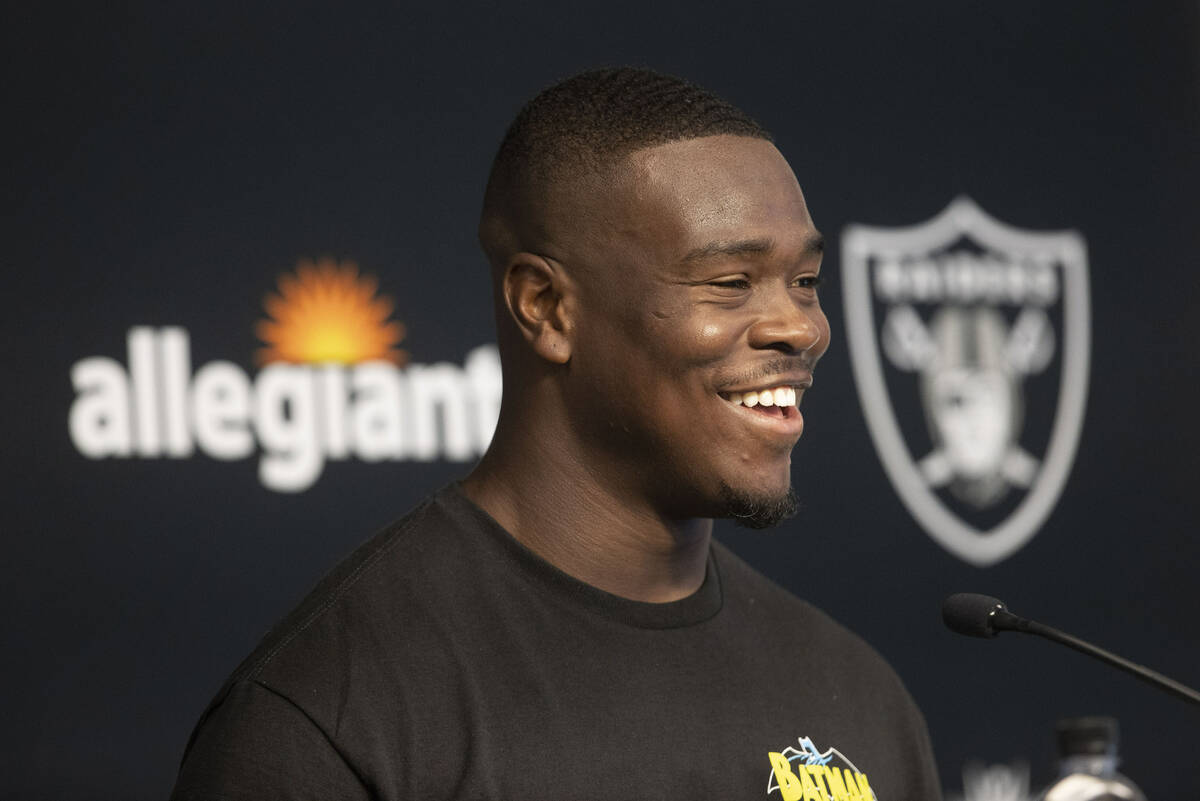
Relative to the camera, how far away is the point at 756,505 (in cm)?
123

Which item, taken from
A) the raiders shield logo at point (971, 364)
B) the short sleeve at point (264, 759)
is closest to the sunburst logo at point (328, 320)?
the raiders shield logo at point (971, 364)

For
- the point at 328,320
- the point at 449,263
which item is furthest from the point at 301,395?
the point at 449,263

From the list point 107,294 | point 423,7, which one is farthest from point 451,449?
point 423,7

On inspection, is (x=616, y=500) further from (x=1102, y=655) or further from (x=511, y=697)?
(x=1102, y=655)

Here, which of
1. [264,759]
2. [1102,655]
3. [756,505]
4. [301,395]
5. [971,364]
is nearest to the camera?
[264,759]

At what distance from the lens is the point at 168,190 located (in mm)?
2338

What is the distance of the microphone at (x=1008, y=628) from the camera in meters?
1.11

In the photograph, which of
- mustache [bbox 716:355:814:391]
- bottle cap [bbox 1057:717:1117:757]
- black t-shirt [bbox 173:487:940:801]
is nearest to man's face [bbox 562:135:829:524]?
mustache [bbox 716:355:814:391]

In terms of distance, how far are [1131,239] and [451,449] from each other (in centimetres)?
158

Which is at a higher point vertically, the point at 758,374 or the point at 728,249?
the point at 728,249

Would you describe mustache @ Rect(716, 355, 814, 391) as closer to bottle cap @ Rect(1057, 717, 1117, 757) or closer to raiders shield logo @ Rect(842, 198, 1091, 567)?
bottle cap @ Rect(1057, 717, 1117, 757)

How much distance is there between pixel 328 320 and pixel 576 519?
1282 millimetres

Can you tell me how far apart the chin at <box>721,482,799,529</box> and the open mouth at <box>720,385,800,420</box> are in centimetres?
6

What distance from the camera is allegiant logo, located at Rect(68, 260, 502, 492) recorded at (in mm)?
2279
